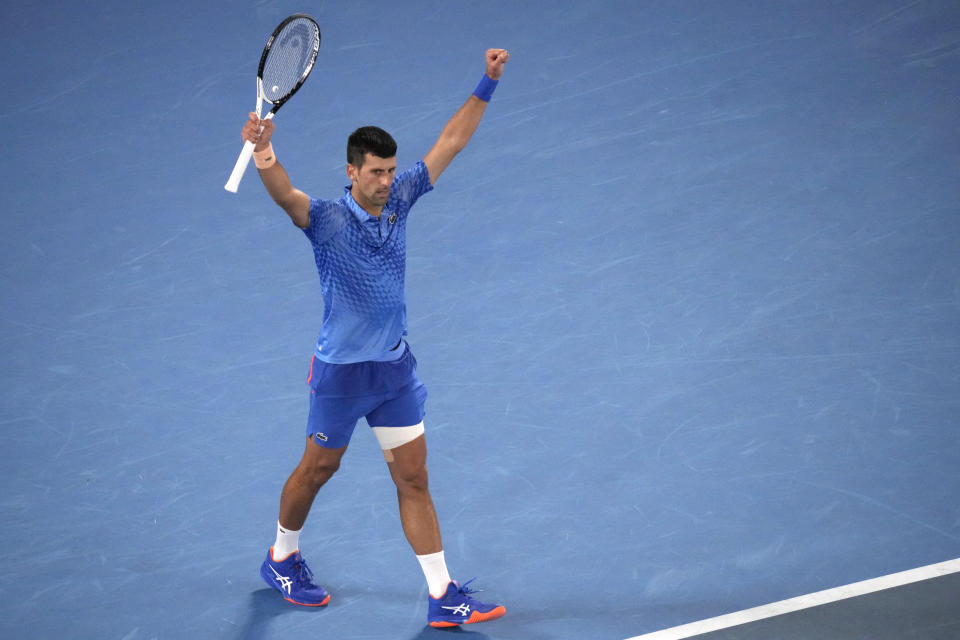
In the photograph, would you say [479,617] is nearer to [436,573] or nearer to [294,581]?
[436,573]

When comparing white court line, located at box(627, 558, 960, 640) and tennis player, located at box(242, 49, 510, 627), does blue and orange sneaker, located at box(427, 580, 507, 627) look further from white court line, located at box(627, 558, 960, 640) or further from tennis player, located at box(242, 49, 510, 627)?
white court line, located at box(627, 558, 960, 640)

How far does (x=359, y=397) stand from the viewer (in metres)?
4.87

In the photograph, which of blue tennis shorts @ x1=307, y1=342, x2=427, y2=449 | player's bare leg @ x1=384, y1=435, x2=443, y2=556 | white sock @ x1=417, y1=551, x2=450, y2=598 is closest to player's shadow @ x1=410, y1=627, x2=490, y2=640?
white sock @ x1=417, y1=551, x2=450, y2=598

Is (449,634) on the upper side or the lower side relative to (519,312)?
lower

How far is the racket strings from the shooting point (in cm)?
486

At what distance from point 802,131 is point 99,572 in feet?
19.2

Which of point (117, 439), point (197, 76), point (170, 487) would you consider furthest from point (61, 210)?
point (170, 487)

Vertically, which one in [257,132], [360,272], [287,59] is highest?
[287,59]

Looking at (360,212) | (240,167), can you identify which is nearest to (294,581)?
(360,212)

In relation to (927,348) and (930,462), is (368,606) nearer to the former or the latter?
(930,462)

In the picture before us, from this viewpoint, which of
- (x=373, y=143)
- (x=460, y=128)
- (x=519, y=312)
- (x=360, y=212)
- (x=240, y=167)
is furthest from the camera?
(x=519, y=312)

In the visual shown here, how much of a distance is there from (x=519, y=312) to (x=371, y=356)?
91.4 inches

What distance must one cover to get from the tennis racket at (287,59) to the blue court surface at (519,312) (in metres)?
2.05

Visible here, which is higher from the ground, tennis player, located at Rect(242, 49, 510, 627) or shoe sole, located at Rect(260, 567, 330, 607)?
tennis player, located at Rect(242, 49, 510, 627)
